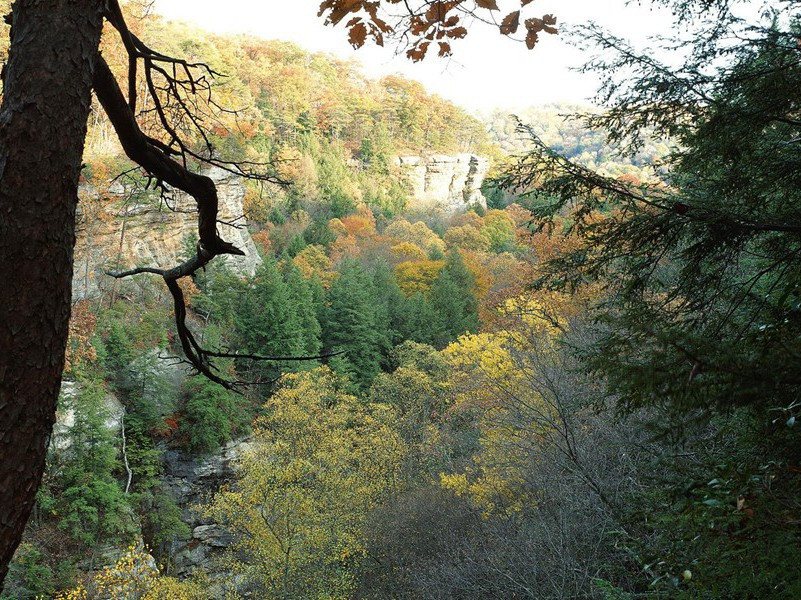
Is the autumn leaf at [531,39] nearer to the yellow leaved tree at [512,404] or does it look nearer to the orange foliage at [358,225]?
the yellow leaved tree at [512,404]

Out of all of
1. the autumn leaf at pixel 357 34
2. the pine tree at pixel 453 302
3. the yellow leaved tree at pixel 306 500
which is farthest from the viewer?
the pine tree at pixel 453 302

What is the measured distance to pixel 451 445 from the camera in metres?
14.5

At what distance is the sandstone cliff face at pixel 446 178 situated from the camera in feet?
153

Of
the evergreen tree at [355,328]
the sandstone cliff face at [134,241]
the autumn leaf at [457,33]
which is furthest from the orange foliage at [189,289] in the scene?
the autumn leaf at [457,33]

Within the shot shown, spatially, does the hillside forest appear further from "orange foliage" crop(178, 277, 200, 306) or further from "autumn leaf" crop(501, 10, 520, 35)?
"autumn leaf" crop(501, 10, 520, 35)

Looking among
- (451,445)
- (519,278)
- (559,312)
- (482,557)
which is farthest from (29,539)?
(519,278)

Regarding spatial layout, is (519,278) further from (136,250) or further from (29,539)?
(29,539)

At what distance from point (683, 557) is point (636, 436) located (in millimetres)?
5302

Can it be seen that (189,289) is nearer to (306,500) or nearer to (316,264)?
Answer: (316,264)

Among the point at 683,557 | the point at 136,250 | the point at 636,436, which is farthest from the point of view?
the point at 136,250

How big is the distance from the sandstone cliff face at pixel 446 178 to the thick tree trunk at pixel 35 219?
147ft

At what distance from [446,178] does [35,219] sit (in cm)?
4893

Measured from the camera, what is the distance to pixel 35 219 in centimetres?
108

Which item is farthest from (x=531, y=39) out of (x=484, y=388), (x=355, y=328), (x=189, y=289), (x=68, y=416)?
(x=355, y=328)
